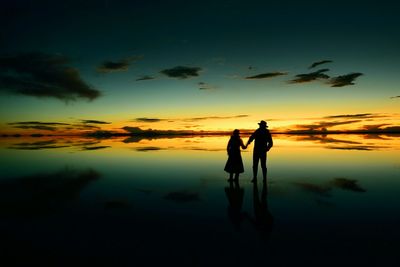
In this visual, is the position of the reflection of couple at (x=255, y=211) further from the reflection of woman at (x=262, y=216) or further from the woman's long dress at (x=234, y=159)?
the woman's long dress at (x=234, y=159)

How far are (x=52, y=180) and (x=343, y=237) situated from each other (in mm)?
10731

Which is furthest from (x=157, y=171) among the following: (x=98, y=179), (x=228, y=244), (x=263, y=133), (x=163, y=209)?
(x=228, y=244)

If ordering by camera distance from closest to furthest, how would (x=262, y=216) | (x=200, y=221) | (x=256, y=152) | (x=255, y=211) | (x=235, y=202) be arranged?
(x=200, y=221), (x=262, y=216), (x=255, y=211), (x=235, y=202), (x=256, y=152)

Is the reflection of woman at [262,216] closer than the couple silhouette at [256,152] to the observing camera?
Yes

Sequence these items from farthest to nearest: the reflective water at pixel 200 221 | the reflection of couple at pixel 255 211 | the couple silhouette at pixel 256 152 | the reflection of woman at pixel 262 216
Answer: the couple silhouette at pixel 256 152 < the reflection of couple at pixel 255 211 < the reflection of woman at pixel 262 216 < the reflective water at pixel 200 221

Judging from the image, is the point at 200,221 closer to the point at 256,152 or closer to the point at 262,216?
the point at 262,216

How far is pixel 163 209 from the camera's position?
7914 millimetres

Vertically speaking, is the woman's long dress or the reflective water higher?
the woman's long dress

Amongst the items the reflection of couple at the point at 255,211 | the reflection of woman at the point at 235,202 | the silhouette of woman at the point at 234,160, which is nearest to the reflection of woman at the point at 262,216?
the reflection of couple at the point at 255,211

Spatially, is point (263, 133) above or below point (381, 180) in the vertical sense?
above

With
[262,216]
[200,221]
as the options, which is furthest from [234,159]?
[200,221]

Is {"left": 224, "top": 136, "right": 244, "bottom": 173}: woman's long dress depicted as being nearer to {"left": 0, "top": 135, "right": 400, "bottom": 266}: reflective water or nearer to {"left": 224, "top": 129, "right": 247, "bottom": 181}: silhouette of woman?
{"left": 224, "top": 129, "right": 247, "bottom": 181}: silhouette of woman

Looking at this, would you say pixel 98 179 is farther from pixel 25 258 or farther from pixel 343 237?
pixel 343 237

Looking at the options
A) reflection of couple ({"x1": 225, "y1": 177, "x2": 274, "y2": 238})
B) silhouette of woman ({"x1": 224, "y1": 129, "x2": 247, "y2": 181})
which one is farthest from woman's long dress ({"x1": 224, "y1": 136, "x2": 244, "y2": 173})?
reflection of couple ({"x1": 225, "y1": 177, "x2": 274, "y2": 238})
